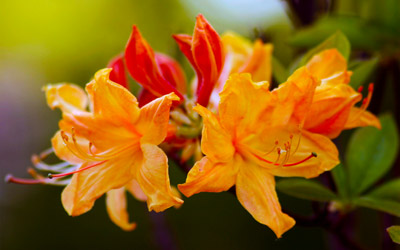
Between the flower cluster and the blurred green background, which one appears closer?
the flower cluster

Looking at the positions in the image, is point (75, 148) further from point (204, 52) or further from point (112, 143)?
point (204, 52)

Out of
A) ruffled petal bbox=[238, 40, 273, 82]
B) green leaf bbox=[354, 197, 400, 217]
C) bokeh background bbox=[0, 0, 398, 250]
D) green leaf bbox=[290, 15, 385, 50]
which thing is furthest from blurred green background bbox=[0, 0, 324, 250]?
green leaf bbox=[354, 197, 400, 217]

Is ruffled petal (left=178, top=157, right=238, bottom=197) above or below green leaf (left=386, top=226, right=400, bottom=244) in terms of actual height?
above

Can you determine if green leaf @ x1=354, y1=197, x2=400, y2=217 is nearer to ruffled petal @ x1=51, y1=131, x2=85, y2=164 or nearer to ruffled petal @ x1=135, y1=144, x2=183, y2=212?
ruffled petal @ x1=135, y1=144, x2=183, y2=212

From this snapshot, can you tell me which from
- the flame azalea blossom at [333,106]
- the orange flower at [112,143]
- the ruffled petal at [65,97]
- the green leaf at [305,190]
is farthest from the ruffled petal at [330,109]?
the ruffled petal at [65,97]

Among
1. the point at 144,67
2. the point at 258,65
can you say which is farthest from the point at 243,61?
the point at 144,67

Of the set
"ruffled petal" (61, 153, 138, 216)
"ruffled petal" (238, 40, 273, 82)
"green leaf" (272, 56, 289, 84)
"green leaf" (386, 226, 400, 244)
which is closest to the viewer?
"green leaf" (386, 226, 400, 244)

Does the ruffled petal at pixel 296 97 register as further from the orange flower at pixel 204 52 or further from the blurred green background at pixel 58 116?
the blurred green background at pixel 58 116
